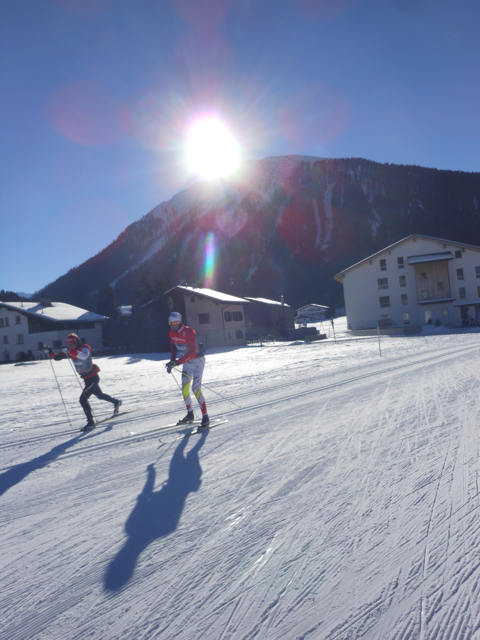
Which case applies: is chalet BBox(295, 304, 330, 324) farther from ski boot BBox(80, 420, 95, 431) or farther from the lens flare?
ski boot BBox(80, 420, 95, 431)

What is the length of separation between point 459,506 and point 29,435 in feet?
23.2

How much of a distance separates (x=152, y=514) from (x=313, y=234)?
177074 millimetres

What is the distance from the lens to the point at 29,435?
7.27 metres

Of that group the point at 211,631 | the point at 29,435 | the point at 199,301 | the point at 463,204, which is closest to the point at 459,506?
the point at 211,631

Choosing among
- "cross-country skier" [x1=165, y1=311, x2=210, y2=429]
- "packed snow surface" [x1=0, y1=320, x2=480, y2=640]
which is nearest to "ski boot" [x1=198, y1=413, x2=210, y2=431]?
"cross-country skier" [x1=165, y1=311, x2=210, y2=429]

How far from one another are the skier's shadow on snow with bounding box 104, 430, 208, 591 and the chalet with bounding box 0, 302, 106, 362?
4205cm

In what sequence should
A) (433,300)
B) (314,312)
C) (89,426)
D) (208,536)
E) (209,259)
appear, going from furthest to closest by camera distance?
(209,259) < (314,312) < (433,300) < (89,426) < (208,536)

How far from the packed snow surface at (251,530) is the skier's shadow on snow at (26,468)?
0.03 metres

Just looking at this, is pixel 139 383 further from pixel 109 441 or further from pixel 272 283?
pixel 272 283

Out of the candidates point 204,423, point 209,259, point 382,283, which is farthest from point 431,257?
point 209,259

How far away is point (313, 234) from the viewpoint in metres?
173

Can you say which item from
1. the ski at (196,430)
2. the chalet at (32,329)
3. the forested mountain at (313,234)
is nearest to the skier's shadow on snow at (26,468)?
the ski at (196,430)

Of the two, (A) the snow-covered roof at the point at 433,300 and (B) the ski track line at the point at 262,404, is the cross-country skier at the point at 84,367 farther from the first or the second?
(A) the snow-covered roof at the point at 433,300

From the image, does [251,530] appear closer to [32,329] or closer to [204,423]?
[204,423]
